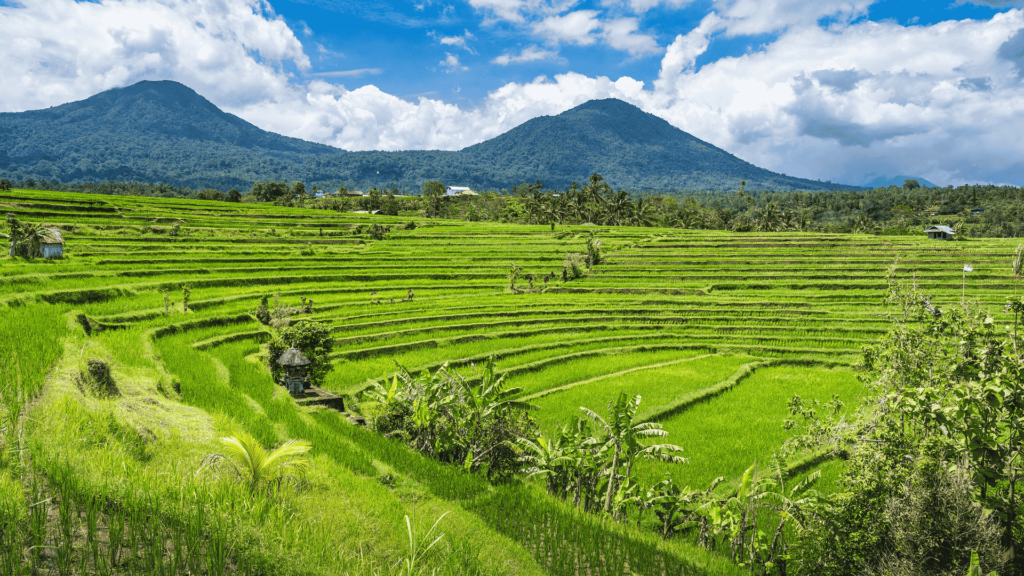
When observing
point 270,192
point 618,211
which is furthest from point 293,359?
point 270,192

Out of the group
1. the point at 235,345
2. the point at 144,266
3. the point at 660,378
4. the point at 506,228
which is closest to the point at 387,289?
the point at 144,266

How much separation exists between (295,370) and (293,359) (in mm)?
653

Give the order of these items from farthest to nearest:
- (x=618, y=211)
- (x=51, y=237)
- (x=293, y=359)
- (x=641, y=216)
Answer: (x=641, y=216), (x=618, y=211), (x=51, y=237), (x=293, y=359)

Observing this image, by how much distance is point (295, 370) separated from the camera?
41.3 ft

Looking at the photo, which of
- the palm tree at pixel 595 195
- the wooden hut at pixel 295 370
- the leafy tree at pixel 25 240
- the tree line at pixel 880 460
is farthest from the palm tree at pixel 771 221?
the leafy tree at pixel 25 240

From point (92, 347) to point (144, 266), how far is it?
23620mm

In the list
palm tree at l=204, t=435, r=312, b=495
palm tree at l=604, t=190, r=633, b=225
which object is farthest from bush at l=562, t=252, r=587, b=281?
palm tree at l=604, t=190, r=633, b=225

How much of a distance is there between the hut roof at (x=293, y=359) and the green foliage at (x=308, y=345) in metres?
0.50

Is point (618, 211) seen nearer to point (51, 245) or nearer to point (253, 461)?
point (51, 245)

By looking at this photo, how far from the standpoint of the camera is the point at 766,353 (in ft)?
76.1

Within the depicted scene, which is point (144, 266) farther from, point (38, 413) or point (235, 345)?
point (38, 413)

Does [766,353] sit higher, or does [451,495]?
[451,495]

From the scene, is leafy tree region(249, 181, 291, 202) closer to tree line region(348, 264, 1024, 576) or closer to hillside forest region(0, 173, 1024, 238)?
hillside forest region(0, 173, 1024, 238)

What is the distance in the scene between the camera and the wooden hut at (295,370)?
39.7ft
